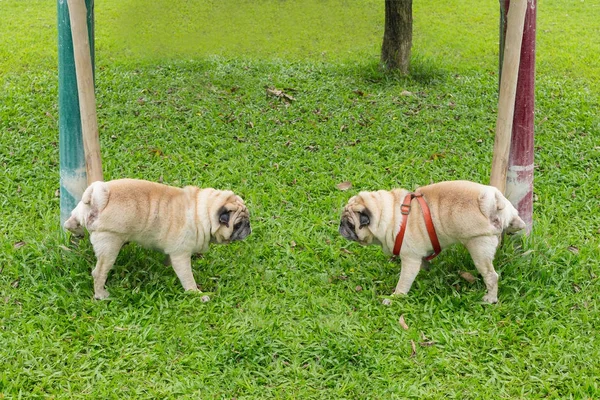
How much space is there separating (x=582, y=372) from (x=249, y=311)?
96.8 inches

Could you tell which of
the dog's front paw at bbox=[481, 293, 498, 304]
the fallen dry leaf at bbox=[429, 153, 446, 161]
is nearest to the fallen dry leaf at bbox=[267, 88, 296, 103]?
the fallen dry leaf at bbox=[429, 153, 446, 161]

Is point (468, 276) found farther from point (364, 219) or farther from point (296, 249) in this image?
point (296, 249)

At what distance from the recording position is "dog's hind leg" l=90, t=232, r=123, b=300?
15.7 ft

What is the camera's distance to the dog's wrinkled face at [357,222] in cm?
507

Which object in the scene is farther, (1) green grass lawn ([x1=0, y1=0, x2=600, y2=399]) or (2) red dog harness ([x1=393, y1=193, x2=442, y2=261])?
(2) red dog harness ([x1=393, y1=193, x2=442, y2=261])

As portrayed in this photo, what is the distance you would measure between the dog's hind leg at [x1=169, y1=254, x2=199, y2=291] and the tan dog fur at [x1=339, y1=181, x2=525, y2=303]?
1.31 meters

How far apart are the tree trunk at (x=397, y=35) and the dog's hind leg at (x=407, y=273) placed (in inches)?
226

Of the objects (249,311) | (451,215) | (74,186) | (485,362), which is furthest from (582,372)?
(74,186)

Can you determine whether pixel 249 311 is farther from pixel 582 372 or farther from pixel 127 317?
pixel 582 372

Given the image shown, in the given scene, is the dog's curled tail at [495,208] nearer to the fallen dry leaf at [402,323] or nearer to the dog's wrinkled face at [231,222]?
the fallen dry leaf at [402,323]

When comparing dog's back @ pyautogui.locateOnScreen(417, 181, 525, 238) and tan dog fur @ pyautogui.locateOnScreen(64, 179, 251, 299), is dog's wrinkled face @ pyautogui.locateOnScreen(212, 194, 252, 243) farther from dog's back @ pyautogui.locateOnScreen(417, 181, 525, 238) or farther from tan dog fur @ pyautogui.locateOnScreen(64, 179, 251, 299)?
dog's back @ pyautogui.locateOnScreen(417, 181, 525, 238)

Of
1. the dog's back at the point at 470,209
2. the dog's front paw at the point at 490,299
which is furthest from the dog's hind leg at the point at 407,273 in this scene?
the dog's front paw at the point at 490,299

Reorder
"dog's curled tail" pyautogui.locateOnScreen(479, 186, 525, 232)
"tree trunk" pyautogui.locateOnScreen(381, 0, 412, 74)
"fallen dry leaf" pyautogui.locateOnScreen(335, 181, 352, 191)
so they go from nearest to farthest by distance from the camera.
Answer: "dog's curled tail" pyautogui.locateOnScreen(479, 186, 525, 232) → "fallen dry leaf" pyautogui.locateOnScreen(335, 181, 352, 191) → "tree trunk" pyautogui.locateOnScreen(381, 0, 412, 74)

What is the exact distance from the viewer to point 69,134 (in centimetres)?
550
